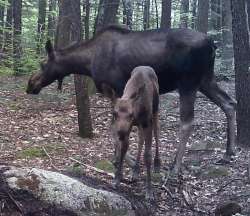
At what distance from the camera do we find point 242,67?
9.33 m

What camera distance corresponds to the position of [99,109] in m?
13.1

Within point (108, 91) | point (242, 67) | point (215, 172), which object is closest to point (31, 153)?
point (108, 91)

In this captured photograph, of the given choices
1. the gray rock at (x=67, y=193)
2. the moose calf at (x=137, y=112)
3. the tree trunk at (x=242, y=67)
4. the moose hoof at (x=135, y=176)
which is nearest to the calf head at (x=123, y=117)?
the moose calf at (x=137, y=112)

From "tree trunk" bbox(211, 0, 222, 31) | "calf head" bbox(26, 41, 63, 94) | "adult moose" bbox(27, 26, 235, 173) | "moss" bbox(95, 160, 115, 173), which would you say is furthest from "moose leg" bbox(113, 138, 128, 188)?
"tree trunk" bbox(211, 0, 222, 31)

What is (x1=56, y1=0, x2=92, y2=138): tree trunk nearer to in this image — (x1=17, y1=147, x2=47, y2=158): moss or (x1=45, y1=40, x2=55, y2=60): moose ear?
(x1=45, y1=40, x2=55, y2=60): moose ear

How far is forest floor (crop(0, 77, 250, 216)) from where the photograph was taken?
712cm

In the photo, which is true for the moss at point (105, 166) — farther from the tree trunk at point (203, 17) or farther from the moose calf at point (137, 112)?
the tree trunk at point (203, 17)

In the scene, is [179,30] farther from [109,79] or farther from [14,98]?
[14,98]

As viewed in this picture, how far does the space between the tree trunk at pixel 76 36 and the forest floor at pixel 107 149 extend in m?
0.34

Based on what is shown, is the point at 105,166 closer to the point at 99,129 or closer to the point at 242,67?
the point at 99,129

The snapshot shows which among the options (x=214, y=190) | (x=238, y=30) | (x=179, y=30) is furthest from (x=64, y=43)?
(x=214, y=190)

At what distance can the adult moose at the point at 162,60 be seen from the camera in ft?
27.7

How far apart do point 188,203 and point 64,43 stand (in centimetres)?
505

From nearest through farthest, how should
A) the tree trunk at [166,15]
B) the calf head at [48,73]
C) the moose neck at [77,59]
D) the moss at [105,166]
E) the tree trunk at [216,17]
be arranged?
the moss at [105,166] → the moose neck at [77,59] → the calf head at [48,73] → the tree trunk at [166,15] → the tree trunk at [216,17]
